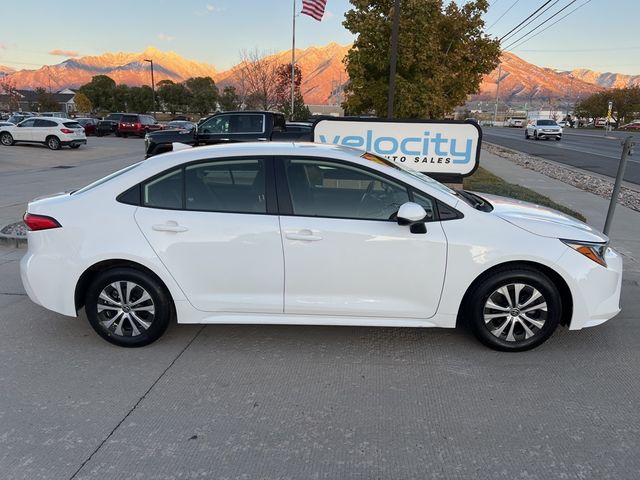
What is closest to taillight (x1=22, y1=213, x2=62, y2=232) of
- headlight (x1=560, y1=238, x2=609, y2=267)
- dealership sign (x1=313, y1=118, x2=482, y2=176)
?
headlight (x1=560, y1=238, x2=609, y2=267)

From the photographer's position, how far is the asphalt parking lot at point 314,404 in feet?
8.79

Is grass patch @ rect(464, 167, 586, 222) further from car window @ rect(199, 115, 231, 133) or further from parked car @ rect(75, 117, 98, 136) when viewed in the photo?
parked car @ rect(75, 117, 98, 136)

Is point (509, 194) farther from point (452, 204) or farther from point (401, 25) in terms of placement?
point (401, 25)

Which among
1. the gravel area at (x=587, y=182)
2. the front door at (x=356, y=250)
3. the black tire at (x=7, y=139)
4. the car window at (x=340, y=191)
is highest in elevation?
the car window at (x=340, y=191)

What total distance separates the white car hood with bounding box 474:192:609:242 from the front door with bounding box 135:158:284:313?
1825 millimetres

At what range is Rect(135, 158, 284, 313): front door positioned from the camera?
147 inches

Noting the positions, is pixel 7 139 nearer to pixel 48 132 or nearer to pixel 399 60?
pixel 48 132

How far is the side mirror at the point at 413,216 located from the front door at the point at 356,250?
6 centimetres

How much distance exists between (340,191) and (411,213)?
2.14ft

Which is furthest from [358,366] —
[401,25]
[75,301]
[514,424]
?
[401,25]

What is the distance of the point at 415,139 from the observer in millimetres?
8703

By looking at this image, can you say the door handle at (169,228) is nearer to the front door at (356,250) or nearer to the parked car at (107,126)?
the front door at (356,250)

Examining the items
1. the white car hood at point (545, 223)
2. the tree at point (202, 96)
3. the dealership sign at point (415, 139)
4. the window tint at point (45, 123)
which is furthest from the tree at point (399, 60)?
the tree at point (202, 96)

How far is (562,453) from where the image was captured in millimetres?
2766
